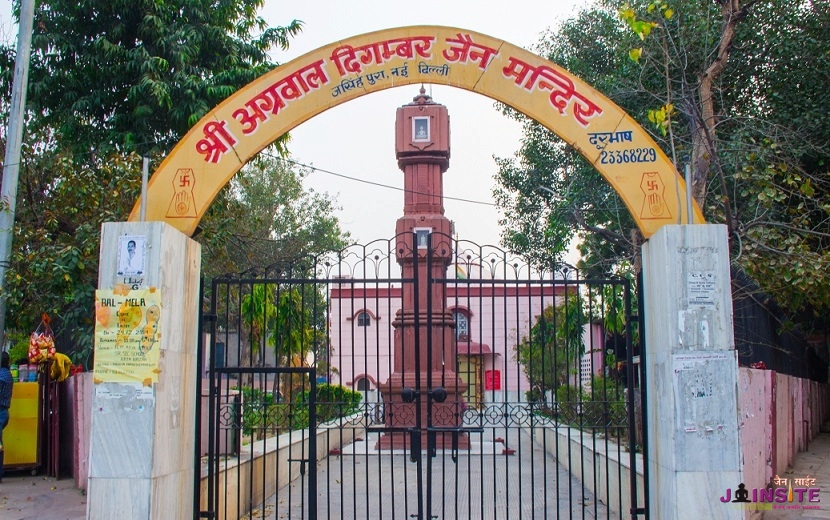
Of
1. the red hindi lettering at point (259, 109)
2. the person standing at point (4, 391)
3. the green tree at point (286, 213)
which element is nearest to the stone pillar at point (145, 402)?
the red hindi lettering at point (259, 109)

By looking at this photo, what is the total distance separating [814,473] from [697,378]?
7.02m

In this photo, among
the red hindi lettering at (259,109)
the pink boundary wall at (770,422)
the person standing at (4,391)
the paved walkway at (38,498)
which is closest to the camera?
the red hindi lettering at (259,109)

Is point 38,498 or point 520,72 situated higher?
point 520,72

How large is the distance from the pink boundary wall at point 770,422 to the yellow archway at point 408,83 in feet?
6.45

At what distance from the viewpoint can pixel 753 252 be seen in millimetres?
9820

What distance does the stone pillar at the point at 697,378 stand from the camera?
6.02m

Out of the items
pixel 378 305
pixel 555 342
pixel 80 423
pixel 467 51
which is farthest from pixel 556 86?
pixel 80 423

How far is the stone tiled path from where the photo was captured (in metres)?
7.88

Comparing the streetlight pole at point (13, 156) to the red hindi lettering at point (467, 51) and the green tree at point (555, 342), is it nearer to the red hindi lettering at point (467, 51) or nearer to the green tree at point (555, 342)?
the red hindi lettering at point (467, 51)

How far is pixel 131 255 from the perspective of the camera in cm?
629

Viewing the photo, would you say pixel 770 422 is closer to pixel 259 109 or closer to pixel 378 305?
pixel 378 305

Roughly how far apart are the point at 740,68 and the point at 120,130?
38.5ft

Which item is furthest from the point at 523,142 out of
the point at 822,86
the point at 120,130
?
the point at 120,130

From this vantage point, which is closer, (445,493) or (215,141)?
(215,141)
